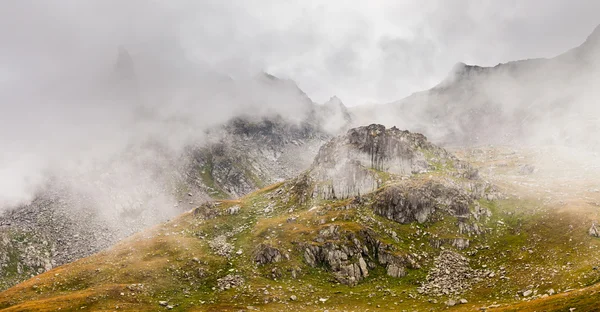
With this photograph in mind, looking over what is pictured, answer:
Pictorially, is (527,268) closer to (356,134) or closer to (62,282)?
(356,134)

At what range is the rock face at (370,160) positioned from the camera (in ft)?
409

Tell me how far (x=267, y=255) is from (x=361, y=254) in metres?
25.0

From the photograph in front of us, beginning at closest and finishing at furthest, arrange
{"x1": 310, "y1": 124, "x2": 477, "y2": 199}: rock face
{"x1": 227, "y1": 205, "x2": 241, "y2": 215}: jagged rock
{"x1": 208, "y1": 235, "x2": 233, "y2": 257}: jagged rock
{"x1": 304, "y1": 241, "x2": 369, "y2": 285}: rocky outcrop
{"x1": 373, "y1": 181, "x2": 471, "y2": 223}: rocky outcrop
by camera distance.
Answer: {"x1": 304, "y1": 241, "x2": 369, "y2": 285}: rocky outcrop → {"x1": 208, "y1": 235, "x2": 233, "y2": 257}: jagged rock → {"x1": 373, "y1": 181, "x2": 471, "y2": 223}: rocky outcrop → {"x1": 227, "y1": 205, "x2": 241, "y2": 215}: jagged rock → {"x1": 310, "y1": 124, "x2": 477, "y2": 199}: rock face

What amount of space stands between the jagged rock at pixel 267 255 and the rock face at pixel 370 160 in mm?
35886

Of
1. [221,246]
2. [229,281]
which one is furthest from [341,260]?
[221,246]

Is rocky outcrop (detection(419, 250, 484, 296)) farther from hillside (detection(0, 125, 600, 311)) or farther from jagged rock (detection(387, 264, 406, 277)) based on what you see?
jagged rock (detection(387, 264, 406, 277))

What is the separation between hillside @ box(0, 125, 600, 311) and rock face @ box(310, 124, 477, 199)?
0.84m

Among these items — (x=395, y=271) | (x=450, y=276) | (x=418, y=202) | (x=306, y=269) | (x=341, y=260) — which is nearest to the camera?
(x=450, y=276)

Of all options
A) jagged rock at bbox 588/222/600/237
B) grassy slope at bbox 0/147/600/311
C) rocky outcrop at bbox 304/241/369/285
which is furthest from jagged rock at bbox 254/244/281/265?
jagged rock at bbox 588/222/600/237

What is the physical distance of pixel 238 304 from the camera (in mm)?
76500

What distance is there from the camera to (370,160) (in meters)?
138

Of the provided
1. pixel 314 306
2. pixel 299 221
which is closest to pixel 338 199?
pixel 299 221

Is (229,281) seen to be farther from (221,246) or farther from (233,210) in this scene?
(233,210)

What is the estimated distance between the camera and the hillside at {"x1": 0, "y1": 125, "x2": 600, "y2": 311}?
241 ft
